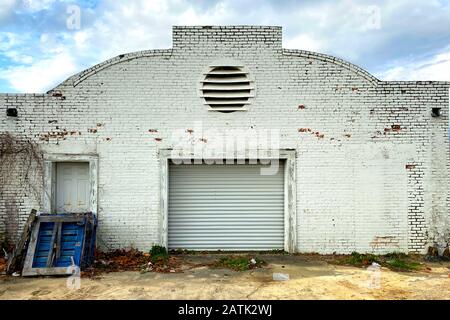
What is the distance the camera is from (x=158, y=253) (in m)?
7.76

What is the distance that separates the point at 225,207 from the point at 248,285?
263 cm

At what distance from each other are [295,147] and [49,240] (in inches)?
216

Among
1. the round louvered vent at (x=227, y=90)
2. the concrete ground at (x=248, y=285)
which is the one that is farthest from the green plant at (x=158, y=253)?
the round louvered vent at (x=227, y=90)

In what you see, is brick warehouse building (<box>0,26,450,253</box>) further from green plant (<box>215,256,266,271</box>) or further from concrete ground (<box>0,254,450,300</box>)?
concrete ground (<box>0,254,450,300</box>)

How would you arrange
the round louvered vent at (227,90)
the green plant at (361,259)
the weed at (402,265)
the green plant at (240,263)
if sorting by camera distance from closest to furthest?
the green plant at (240,263) < the weed at (402,265) < the green plant at (361,259) < the round louvered vent at (227,90)

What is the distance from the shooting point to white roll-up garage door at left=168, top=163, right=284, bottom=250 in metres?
8.26

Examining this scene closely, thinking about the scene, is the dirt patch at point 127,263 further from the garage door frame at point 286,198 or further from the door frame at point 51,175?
the door frame at point 51,175

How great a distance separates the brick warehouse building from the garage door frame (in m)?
0.02

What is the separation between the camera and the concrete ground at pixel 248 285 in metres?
5.48

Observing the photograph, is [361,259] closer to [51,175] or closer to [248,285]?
[248,285]

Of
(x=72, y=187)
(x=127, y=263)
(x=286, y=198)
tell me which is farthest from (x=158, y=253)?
(x=286, y=198)

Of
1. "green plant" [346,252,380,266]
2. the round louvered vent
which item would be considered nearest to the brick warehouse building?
the round louvered vent

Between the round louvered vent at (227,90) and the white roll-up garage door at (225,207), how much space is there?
1406 millimetres

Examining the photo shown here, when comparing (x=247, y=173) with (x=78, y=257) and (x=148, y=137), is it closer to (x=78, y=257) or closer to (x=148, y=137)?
(x=148, y=137)
